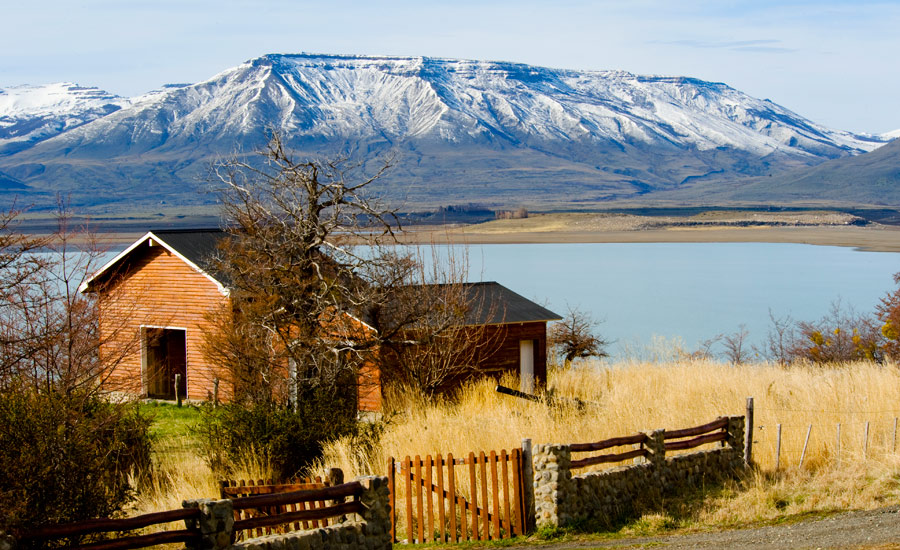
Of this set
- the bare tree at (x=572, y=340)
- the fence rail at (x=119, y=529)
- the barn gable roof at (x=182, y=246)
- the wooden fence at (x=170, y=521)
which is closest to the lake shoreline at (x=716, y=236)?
the bare tree at (x=572, y=340)

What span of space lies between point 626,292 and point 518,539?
6803 centimetres

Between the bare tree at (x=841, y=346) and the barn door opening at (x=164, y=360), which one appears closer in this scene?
the barn door opening at (x=164, y=360)

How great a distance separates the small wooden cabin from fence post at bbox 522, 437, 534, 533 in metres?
15.1

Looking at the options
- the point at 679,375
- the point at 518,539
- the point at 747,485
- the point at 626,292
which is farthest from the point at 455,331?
the point at 626,292

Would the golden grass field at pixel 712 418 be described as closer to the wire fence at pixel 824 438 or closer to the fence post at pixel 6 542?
the wire fence at pixel 824 438

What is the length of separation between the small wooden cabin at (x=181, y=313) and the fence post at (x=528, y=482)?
15.1 meters

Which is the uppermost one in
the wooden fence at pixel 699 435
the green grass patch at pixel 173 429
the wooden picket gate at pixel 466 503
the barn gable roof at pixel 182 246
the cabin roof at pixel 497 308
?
the barn gable roof at pixel 182 246

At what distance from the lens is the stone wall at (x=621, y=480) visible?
530 inches

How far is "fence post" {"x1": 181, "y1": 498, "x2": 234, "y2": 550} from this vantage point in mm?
9555

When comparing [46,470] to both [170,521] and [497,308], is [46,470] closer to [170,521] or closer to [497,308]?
[170,521]

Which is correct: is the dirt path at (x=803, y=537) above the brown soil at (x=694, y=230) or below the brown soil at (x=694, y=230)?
below

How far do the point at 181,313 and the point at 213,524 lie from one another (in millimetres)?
22712

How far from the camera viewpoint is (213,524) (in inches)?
376

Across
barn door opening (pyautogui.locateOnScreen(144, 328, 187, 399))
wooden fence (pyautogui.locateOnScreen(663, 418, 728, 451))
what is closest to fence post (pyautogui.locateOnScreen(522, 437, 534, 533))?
wooden fence (pyautogui.locateOnScreen(663, 418, 728, 451))
